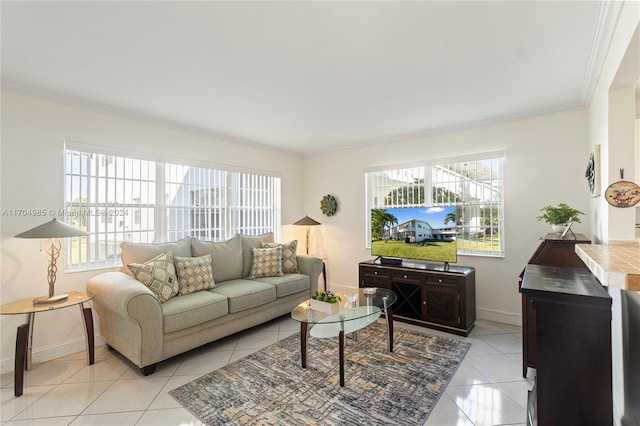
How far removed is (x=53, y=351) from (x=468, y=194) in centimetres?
493

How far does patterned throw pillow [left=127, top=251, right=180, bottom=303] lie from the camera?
9.37ft

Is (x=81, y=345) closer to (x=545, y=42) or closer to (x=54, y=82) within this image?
(x=54, y=82)

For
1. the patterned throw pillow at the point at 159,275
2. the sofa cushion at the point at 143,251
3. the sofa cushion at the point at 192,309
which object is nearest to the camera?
the sofa cushion at the point at 192,309

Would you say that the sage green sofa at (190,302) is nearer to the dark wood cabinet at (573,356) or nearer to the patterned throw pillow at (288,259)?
the patterned throw pillow at (288,259)

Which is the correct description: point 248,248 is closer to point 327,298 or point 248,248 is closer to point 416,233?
point 327,298

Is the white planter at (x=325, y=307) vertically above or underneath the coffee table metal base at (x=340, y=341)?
above

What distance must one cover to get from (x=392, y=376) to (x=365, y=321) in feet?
1.68

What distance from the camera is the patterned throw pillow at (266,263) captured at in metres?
3.94

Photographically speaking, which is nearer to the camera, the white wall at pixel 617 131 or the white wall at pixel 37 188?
the white wall at pixel 617 131

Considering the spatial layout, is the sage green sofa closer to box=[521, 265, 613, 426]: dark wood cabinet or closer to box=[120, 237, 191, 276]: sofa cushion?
box=[120, 237, 191, 276]: sofa cushion

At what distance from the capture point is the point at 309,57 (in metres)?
2.25

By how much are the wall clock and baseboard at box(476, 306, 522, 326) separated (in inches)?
101

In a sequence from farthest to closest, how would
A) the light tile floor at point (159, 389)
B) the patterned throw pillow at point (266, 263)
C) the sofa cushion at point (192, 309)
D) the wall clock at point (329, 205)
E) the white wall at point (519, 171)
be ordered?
the wall clock at point (329, 205) < the patterned throw pillow at point (266, 263) < the white wall at point (519, 171) < the sofa cushion at point (192, 309) < the light tile floor at point (159, 389)

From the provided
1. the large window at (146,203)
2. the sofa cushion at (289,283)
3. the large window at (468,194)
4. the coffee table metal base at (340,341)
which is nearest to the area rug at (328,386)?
the coffee table metal base at (340,341)
